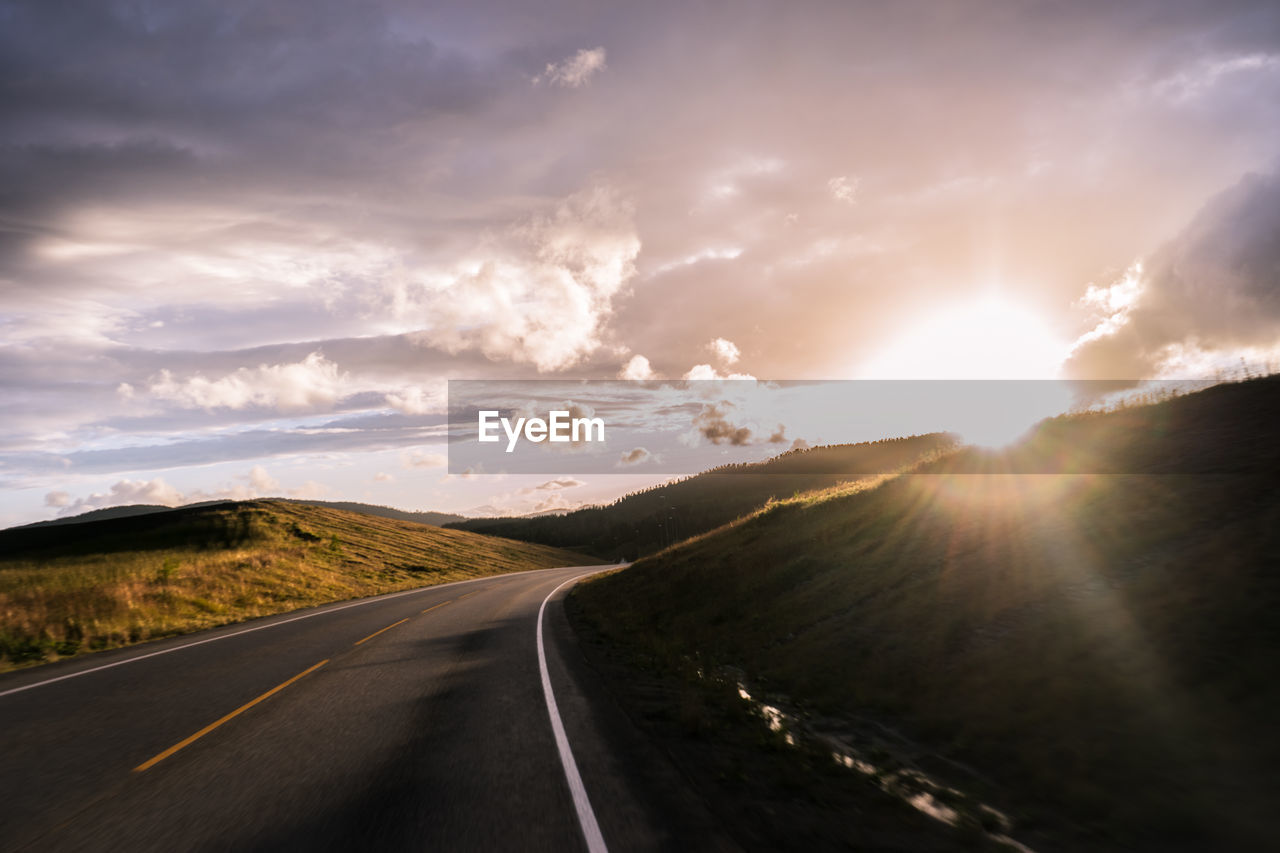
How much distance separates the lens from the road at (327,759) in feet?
15.0

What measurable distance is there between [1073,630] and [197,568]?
108ft

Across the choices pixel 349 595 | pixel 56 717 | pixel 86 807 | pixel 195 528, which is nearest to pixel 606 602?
pixel 349 595

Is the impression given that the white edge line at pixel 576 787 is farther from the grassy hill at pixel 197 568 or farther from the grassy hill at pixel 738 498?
the grassy hill at pixel 738 498

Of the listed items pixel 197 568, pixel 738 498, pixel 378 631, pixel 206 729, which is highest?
pixel 206 729

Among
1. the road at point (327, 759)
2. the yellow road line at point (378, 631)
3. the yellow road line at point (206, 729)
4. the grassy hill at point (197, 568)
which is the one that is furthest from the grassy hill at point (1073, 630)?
the grassy hill at point (197, 568)

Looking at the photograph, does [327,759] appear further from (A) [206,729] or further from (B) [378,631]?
(B) [378,631]

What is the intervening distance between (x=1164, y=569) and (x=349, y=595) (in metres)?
31.5

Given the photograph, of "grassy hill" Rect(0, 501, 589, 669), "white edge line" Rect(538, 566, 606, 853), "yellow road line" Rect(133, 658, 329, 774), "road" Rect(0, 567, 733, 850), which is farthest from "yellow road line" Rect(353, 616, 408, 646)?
"white edge line" Rect(538, 566, 606, 853)

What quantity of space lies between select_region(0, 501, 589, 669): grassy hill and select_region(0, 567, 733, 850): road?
5.87 m

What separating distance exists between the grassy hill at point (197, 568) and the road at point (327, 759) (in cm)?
587

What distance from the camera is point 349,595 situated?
30609 mm

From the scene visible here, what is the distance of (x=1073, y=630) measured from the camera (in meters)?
7.81

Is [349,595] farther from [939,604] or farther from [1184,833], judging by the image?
[1184,833]

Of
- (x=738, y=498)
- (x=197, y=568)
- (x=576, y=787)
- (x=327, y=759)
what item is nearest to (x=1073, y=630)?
(x=576, y=787)
